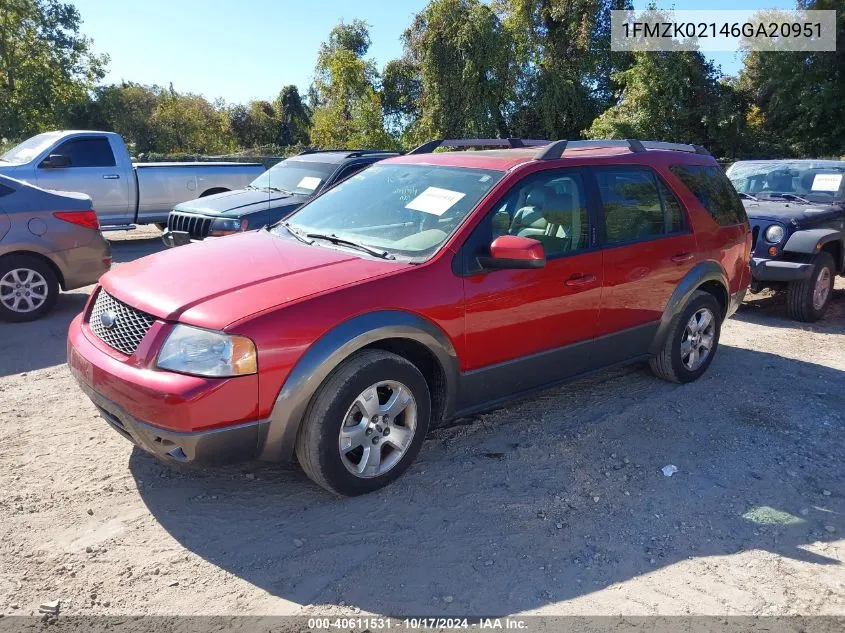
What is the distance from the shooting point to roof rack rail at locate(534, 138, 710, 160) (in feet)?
14.1

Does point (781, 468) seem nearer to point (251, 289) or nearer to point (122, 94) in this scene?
point (251, 289)

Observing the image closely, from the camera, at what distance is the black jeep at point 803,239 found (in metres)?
7.24

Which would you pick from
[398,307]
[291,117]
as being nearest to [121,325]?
[398,307]

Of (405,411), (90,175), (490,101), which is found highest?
(490,101)

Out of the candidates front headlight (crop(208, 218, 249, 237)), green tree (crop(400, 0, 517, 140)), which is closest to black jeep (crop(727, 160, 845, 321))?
front headlight (crop(208, 218, 249, 237))

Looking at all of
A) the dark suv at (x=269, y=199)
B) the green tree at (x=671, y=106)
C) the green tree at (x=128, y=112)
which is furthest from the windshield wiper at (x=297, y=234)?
the green tree at (x=128, y=112)

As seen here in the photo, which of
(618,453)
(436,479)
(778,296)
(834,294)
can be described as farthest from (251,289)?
(834,294)

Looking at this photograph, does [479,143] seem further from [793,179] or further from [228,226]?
[793,179]

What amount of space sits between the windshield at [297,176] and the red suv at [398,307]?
422 centimetres

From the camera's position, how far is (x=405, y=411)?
3590 mm

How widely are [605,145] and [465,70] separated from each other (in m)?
18.9

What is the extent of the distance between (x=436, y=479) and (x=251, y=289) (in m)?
1.47

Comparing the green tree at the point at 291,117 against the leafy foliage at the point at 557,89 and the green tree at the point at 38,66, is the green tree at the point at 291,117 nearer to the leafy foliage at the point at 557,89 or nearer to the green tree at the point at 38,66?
the green tree at the point at 38,66

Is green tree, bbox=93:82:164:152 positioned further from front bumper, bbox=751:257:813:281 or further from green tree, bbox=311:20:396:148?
front bumper, bbox=751:257:813:281
